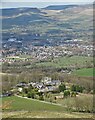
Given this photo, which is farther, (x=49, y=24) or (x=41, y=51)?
(x=49, y=24)

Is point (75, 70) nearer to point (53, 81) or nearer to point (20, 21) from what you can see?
point (53, 81)

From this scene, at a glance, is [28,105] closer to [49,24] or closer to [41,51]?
[41,51]

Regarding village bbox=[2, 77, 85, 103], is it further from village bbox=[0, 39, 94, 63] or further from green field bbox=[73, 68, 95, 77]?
village bbox=[0, 39, 94, 63]

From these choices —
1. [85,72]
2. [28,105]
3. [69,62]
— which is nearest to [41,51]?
[69,62]

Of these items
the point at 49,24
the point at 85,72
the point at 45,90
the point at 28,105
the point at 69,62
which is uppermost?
the point at 49,24

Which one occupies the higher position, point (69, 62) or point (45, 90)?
point (69, 62)

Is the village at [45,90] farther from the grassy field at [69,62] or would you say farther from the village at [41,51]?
the village at [41,51]

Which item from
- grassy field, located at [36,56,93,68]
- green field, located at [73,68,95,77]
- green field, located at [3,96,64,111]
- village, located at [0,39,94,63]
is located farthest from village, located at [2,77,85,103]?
village, located at [0,39,94,63]

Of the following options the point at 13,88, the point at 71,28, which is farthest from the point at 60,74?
the point at 71,28

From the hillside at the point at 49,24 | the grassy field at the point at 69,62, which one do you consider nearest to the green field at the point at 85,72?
the grassy field at the point at 69,62
